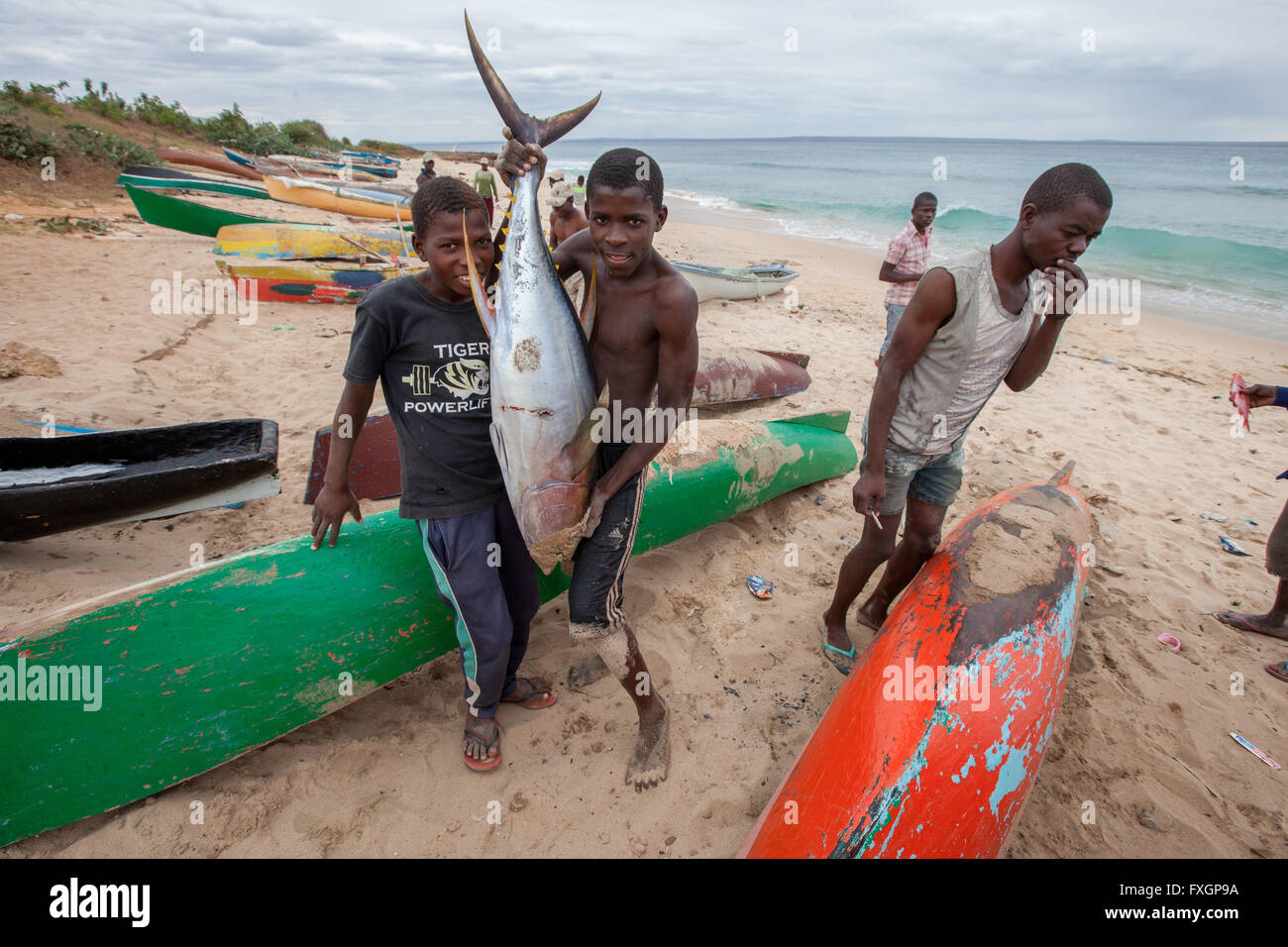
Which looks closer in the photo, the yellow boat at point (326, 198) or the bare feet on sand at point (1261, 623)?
the bare feet on sand at point (1261, 623)

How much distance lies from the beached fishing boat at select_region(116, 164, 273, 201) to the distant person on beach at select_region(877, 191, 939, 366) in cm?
1579

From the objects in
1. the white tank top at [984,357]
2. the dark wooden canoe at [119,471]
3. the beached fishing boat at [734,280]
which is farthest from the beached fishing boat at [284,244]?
the white tank top at [984,357]

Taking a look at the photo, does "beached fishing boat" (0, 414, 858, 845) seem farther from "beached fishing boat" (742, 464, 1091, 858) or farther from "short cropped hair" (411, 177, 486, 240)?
"beached fishing boat" (742, 464, 1091, 858)

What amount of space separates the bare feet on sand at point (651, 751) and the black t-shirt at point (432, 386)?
1.15 meters

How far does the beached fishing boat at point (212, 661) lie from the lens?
1.98 metres

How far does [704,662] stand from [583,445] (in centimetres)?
157

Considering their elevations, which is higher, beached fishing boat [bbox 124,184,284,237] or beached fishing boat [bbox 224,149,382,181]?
beached fishing boat [bbox 224,149,382,181]

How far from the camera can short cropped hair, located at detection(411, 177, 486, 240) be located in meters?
1.98

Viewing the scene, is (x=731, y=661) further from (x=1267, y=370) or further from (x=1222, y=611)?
(x=1267, y=370)

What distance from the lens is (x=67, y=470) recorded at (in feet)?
12.0

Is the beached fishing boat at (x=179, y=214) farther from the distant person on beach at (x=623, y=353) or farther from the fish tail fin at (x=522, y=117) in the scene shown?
the distant person on beach at (x=623, y=353)

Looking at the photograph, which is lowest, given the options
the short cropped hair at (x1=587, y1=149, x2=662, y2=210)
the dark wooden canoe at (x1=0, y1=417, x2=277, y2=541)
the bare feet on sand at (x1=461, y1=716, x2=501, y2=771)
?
the bare feet on sand at (x1=461, y1=716, x2=501, y2=771)

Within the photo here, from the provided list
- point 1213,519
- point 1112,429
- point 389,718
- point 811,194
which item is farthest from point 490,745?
point 811,194

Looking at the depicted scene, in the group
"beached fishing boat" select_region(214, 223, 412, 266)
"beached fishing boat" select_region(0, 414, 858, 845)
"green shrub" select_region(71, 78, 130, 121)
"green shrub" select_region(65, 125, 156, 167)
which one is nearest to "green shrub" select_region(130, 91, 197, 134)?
"green shrub" select_region(71, 78, 130, 121)
